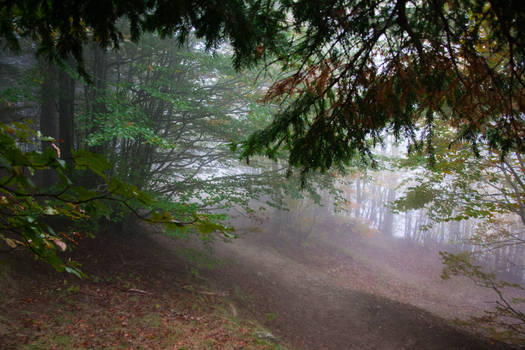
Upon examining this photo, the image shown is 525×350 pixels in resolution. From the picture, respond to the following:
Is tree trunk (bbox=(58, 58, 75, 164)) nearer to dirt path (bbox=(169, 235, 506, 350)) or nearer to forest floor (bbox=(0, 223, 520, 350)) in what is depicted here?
forest floor (bbox=(0, 223, 520, 350))

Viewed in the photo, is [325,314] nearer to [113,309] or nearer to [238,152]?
[238,152]

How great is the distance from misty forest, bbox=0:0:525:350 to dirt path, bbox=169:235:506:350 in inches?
2.9

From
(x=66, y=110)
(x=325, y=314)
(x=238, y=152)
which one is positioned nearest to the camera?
(x=66, y=110)

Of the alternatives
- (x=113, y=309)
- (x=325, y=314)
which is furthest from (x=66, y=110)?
(x=325, y=314)

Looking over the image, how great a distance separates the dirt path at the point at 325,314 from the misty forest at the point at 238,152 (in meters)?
0.07

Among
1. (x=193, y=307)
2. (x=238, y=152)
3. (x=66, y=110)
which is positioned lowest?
(x=193, y=307)

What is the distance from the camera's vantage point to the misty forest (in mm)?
1989

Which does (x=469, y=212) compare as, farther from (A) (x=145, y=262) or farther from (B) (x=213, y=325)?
(A) (x=145, y=262)

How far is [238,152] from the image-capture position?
8430 millimetres

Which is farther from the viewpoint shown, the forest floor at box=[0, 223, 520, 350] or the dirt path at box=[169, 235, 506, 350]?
the dirt path at box=[169, 235, 506, 350]

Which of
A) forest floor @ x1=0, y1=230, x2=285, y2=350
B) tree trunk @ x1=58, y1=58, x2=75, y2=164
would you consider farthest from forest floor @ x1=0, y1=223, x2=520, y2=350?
tree trunk @ x1=58, y1=58, x2=75, y2=164

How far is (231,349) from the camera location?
17.0 ft

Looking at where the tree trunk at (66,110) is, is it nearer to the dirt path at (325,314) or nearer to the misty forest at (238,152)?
the misty forest at (238,152)

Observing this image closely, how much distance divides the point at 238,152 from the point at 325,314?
5.70 m
